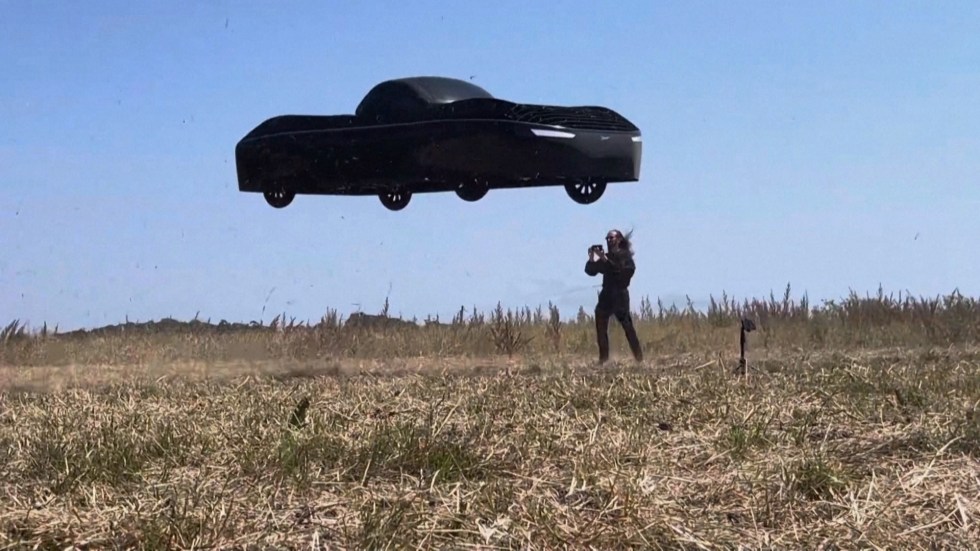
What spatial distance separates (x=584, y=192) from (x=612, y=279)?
5.08 ft

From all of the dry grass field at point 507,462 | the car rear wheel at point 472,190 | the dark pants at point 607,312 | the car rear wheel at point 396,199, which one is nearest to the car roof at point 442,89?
the car rear wheel at point 472,190

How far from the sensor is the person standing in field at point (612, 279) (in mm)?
14516

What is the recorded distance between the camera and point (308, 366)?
13.1 m

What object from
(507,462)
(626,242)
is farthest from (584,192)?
(507,462)

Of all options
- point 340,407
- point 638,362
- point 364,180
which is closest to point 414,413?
point 340,407

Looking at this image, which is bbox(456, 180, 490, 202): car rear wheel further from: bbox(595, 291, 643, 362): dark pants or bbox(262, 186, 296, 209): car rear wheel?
bbox(262, 186, 296, 209): car rear wheel

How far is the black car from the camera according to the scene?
47.2 feet

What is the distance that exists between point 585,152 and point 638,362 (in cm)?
270

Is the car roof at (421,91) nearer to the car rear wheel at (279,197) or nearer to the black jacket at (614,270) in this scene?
the car rear wheel at (279,197)

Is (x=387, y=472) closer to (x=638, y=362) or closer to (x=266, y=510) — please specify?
(x=266, y=510)

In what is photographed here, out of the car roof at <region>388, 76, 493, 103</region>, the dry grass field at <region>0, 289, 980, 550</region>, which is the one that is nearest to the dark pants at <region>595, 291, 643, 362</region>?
the car roof at <region>388, 76, 493, 103</region>

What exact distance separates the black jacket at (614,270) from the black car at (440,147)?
1087 millimetres

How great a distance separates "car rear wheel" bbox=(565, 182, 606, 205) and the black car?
1 cm

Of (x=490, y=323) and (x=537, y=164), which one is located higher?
(x=537, y=164)
